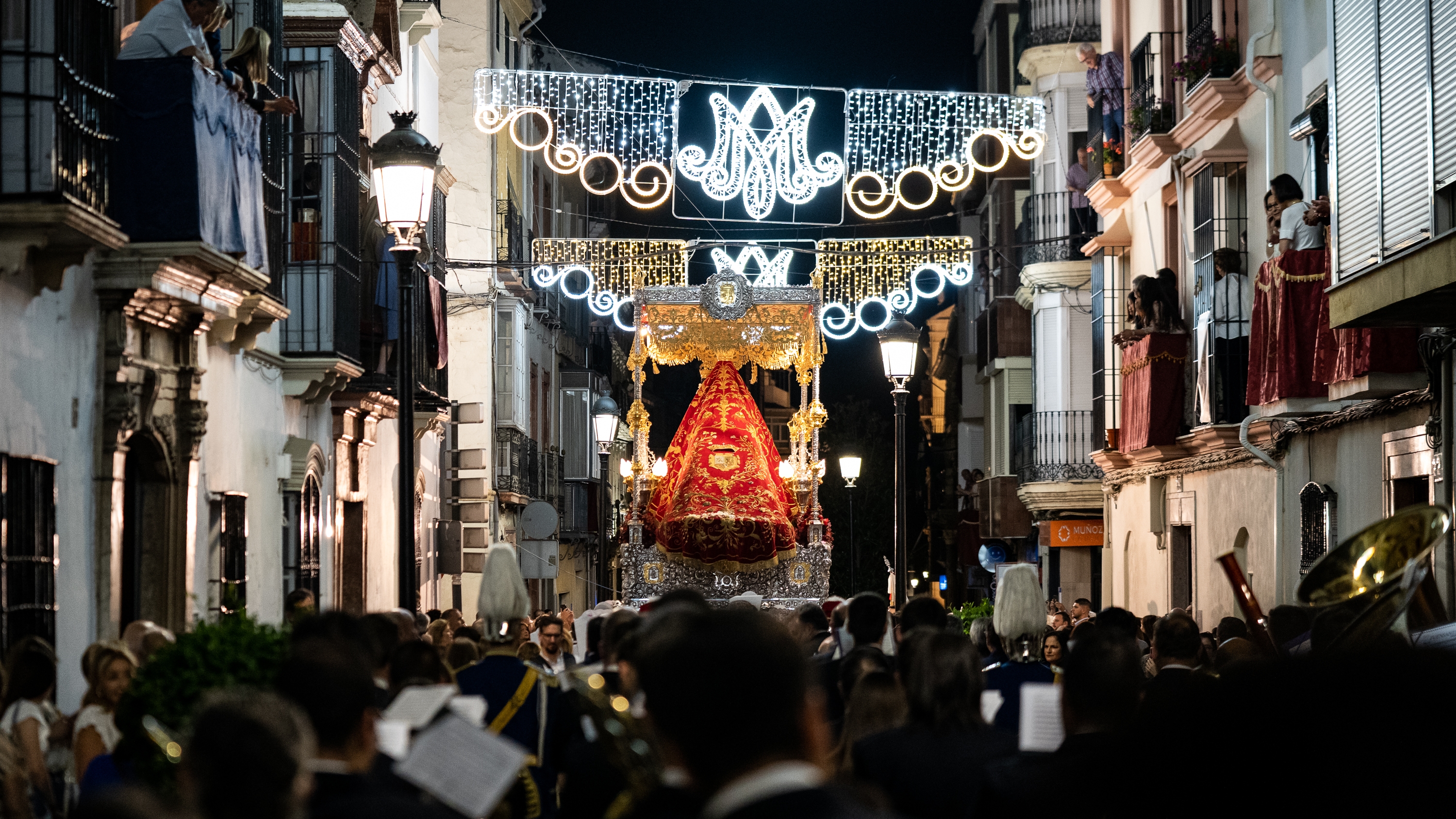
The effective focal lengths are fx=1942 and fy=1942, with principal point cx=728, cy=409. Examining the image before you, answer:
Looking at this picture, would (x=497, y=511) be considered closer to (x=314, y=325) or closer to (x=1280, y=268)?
(x=314, y=325)

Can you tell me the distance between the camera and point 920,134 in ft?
61.6

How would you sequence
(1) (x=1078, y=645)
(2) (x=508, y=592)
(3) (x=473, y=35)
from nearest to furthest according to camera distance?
(1) (x=1078, y=645) → (2) (x=508, y=592) → (3) (x=473, y=35)

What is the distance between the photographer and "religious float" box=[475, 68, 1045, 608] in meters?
18.4

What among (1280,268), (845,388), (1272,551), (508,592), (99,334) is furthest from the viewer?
(845,388)

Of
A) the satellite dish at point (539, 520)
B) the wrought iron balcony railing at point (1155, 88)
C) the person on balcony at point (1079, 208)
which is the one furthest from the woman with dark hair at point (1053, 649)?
the person on balcony at point (1079, 208)

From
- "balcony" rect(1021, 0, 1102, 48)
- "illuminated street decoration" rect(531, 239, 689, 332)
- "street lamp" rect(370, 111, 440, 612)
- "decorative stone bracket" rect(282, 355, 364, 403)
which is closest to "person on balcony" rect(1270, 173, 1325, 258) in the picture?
"illuminated street decoration" rect(531, 239, 689, 332)

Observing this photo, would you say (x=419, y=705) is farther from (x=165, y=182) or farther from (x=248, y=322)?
(x=248, y=322)

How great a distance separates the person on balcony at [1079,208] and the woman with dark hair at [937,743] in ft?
74.8

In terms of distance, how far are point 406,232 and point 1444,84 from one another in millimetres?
6375

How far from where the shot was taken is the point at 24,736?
267 inches

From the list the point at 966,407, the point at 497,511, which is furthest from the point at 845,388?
the point at 497,511

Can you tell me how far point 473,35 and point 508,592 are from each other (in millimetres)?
20039

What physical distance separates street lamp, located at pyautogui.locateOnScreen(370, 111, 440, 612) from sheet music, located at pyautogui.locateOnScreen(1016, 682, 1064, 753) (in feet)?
19.8

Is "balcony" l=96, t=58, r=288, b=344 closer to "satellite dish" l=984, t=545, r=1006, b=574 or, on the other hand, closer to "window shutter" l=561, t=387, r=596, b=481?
"window shutter" l=561, t=387, r=596, b=481
